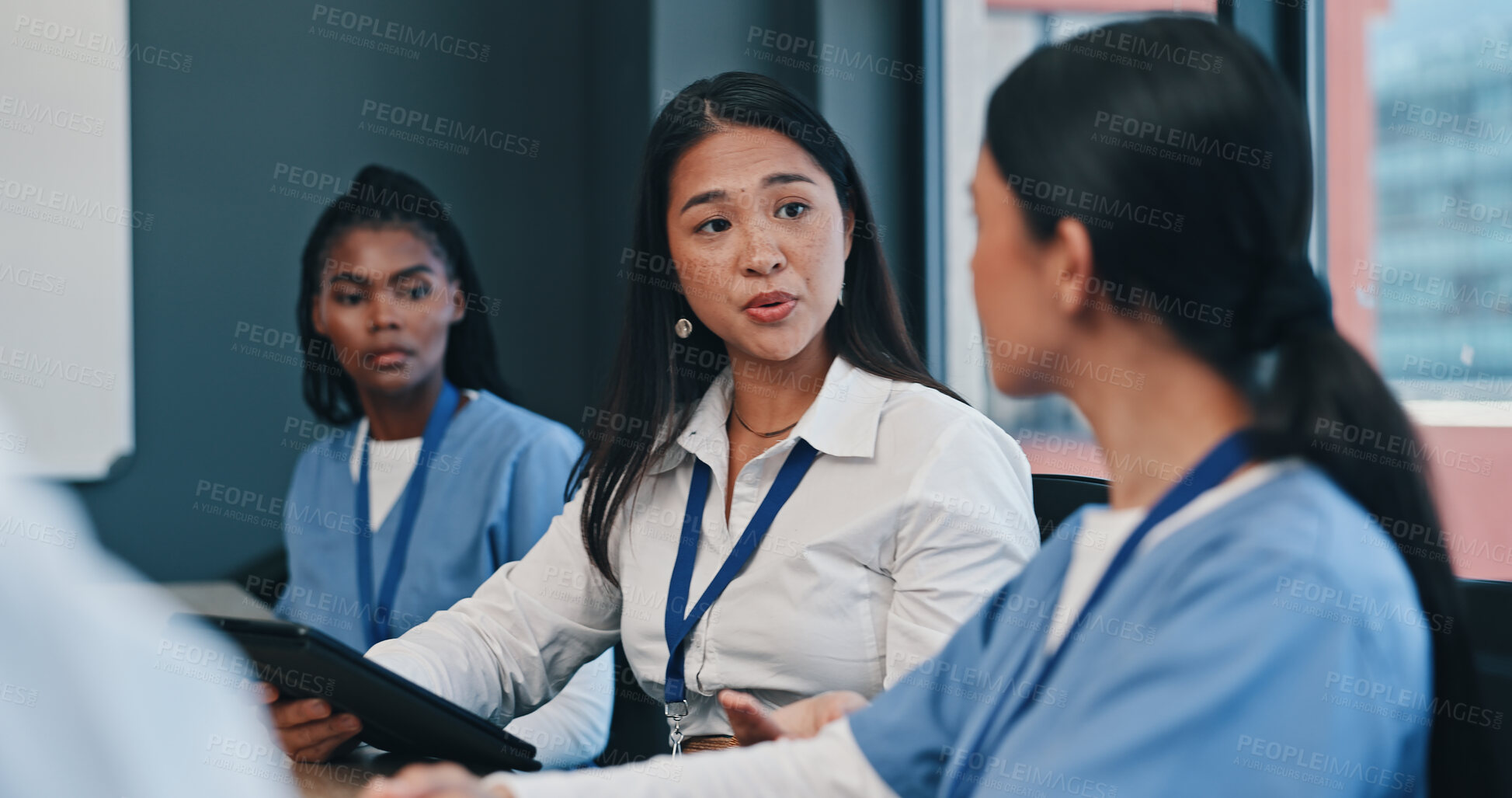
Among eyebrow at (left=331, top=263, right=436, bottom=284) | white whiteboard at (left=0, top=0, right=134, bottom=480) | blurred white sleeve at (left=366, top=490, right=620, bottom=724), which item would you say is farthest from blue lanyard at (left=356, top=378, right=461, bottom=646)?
white whiteboard at (left=0, top=0, right=134, bottom=480)

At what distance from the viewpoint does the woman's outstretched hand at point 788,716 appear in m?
1.17

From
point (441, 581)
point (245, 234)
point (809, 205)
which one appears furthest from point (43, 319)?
point (809, 205)

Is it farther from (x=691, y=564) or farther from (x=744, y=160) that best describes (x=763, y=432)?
(x=744, y=160)

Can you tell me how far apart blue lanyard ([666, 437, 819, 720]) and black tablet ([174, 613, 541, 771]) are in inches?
11.1

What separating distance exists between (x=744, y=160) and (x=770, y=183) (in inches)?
2.1

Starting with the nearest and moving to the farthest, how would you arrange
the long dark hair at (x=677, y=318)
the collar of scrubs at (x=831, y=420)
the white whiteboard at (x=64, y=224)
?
the collar of scrubs at (x=831, y=420), the long dark hair at (x=677, y=318), the white whiteboard at (x=64, y=224)

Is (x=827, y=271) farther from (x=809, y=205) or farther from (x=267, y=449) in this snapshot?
(x=267, y=449)

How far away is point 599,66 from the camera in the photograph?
360cm

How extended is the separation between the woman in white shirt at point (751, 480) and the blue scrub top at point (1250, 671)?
65cm

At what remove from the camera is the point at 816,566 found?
1.53 metres

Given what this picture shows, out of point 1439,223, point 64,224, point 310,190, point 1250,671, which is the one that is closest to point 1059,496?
point 1439,223

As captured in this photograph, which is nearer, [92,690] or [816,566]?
[92,690]

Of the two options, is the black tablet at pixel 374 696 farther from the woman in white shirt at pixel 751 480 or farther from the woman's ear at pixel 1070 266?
the woman's ear at pixel 1070 266

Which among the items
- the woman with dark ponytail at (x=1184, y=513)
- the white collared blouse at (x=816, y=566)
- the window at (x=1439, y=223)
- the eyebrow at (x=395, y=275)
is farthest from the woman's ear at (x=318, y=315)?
the window at (x=1439, y=223)
